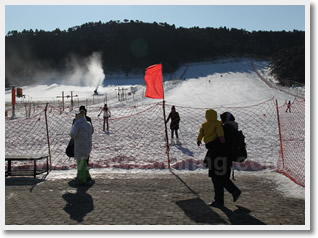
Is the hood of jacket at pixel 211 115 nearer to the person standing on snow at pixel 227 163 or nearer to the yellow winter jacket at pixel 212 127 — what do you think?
the yellow winter jacket at pixel 212 127

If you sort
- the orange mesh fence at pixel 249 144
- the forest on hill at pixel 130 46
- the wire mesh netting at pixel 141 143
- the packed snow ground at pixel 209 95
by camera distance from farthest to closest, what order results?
the forest on hill at pixel 130 46
the wire mesh netting at pixel 141 143
the orange mesh fence at pixel 249 144
the packed snow ground at pixel 209 95

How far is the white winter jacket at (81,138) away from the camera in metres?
7.33

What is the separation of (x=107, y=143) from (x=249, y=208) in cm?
816

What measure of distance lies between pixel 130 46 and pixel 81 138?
124 metres

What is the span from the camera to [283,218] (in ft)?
16.9

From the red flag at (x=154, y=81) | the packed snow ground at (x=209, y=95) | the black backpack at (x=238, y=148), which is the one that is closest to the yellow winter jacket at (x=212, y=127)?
the black backpack at (x=238, y=148)

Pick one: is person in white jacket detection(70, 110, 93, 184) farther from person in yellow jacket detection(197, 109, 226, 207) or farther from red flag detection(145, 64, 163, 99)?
person in yellow jacket detection(197, 109, 226, 207)

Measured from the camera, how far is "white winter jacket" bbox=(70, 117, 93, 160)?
733 cm

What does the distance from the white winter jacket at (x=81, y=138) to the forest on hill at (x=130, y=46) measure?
301ft

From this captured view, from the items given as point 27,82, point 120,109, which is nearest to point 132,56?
point 27,82

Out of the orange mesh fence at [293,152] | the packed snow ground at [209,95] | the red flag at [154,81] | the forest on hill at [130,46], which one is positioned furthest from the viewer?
the forest on hill at [130,46]

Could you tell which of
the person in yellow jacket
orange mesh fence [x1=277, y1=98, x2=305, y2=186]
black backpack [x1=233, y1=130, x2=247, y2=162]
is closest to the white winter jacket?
the person in yellow jacket

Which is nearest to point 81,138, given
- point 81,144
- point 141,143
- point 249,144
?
point 81,144

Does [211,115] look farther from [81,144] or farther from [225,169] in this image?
[81,144]
